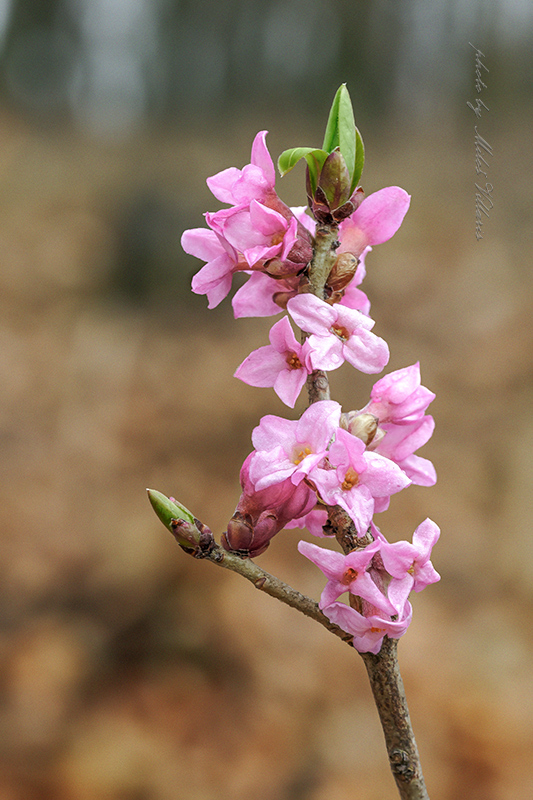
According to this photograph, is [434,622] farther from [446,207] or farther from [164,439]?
[446,207]

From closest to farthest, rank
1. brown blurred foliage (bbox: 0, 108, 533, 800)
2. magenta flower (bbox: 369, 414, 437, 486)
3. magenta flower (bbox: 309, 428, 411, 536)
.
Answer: magenta flower (bbox: 309, 428, 411, 536), magenta flower (bbox: 369, 414, 437, 486), brown blurred foliage (bbox: 0, 108, 533, 800)

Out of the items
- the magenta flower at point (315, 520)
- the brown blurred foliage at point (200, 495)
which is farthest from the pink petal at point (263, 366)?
the brown blurred foliage at point (200, 495)

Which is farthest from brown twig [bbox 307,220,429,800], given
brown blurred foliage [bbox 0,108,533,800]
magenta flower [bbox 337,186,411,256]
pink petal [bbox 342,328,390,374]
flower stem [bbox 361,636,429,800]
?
brown blurred foliage [bbox 0,108,533,800]

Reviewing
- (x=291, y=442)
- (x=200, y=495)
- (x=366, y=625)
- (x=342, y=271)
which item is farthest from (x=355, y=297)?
(x=200, y=495)

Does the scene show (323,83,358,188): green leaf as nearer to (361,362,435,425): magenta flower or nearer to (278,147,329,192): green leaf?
(278,147,329,192): green leaf

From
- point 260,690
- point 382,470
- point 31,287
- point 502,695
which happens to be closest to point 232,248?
point 382,470

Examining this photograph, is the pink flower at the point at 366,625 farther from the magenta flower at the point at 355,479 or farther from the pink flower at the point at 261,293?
the pink flower at the point at 261,293

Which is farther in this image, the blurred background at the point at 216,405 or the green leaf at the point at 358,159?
the blurred background at the point at 216,405
